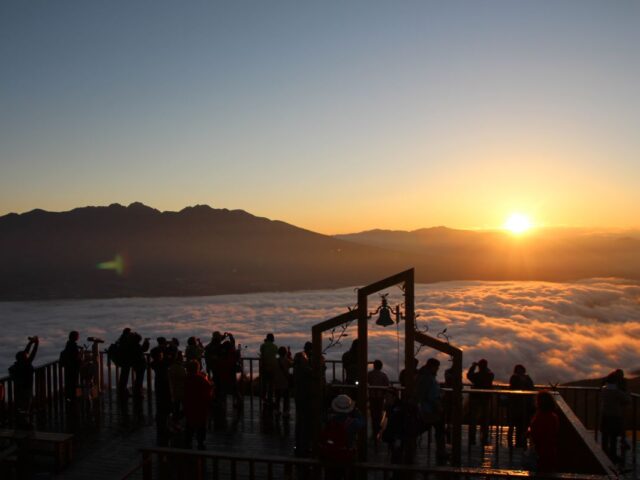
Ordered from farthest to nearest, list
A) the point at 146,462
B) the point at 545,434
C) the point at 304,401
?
the point at 304,401 → the point at 545,434 → the point at 146,462

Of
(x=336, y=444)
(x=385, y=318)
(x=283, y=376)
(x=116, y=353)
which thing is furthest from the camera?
(x=116, y=353)

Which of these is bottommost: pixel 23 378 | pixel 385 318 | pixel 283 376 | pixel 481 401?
pixel 481 401

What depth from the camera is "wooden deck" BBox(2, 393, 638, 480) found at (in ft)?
31.4

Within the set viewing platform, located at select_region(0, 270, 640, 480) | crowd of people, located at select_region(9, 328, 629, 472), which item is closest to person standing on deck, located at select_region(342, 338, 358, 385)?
crowd of people, located at select_region(9, 328, 629, 472)

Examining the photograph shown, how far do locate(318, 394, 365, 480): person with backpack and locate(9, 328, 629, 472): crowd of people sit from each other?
1 centimetres

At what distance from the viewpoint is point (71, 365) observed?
1205 cm

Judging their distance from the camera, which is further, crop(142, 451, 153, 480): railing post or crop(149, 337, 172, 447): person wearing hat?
crop(149, 337, 172, 447): person wearing hat

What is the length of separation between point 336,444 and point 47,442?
5.66 m

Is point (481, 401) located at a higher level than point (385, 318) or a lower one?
lower

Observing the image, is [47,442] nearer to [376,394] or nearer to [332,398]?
[332,398]

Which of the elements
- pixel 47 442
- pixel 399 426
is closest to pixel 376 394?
pixel 399 426

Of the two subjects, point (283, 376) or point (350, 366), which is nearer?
point (350, 366)

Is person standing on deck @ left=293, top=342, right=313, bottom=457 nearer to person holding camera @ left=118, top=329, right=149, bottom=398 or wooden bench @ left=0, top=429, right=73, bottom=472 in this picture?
wooden bench @ left=0, top=429, right=73, bottom=472

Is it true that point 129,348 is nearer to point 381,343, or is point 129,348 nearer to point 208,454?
point 208,454
